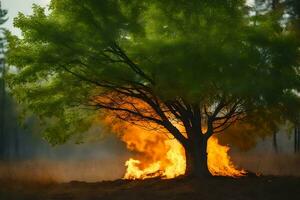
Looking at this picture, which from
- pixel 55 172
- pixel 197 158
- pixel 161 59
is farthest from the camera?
pixel 55 172

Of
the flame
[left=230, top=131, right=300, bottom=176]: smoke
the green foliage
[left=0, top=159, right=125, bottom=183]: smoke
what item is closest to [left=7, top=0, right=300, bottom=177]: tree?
the green foliage

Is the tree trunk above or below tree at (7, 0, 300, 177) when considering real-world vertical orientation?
below

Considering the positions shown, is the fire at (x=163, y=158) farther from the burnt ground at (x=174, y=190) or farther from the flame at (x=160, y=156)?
the burnt ground at (x=174, y=190)

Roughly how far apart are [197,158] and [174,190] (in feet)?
10.2

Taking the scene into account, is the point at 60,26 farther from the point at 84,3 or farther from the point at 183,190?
the point at 183,190

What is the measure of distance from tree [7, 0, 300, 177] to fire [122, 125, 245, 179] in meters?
2.35

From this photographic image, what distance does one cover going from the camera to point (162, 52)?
17.4 m

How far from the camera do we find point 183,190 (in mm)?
17547

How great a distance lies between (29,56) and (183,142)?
6682mm

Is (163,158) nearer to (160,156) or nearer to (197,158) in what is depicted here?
(160,156)

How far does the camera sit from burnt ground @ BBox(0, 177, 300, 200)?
55.0 ft

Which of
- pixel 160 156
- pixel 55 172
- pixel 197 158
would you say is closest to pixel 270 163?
pixel 160 156

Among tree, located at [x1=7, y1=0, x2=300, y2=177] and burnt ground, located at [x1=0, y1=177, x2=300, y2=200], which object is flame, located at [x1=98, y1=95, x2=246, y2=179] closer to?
tree, located at [x1=7, y1=0, x2=300, y2=177]

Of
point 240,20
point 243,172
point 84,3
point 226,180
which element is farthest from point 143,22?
point 243,172
